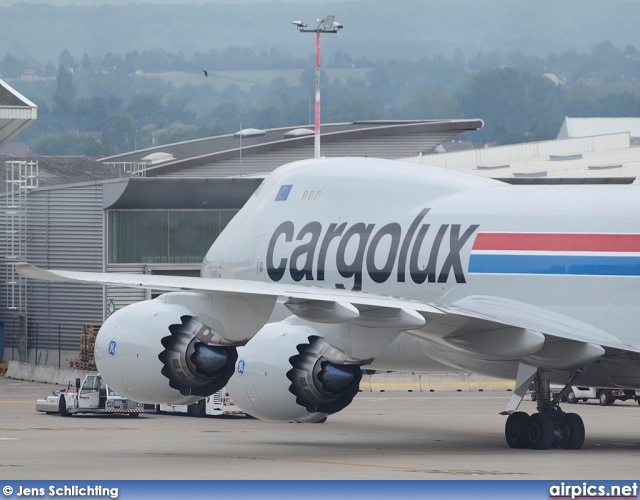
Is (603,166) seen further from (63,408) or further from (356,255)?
(356,255)

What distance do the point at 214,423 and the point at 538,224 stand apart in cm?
1568

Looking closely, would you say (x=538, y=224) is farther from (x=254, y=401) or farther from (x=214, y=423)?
(x=214, y=423)

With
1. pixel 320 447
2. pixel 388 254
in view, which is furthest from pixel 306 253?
pixel 320 447

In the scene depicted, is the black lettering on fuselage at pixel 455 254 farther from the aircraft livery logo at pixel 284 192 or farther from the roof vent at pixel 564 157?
the roof vent at pixel 564 157

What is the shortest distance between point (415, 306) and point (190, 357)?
5.23m

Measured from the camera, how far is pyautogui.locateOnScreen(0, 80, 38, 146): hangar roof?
61.6m

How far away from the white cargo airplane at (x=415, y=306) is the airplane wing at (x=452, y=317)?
0.04m

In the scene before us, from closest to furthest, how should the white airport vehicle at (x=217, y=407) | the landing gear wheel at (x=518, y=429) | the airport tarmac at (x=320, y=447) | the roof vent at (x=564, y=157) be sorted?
the airport tarmac at (x=320, y=447)
the landing gear wheel at (x=518, y=429)
the white airport vehicle at (x=217, y=407)
the roof vent at (x=564, y=157)

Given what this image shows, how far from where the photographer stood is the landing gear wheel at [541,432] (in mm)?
28156

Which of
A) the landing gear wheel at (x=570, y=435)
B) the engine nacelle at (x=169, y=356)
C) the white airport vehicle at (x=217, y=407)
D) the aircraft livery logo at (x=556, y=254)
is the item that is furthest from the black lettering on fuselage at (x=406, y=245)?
the white airport vehicle at (x=217, y=407)

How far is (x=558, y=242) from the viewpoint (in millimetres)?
26641

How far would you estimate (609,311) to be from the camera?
2631 cm

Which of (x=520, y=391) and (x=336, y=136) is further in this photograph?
(x=336, y=136)

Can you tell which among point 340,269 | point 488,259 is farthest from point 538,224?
point 340,269
